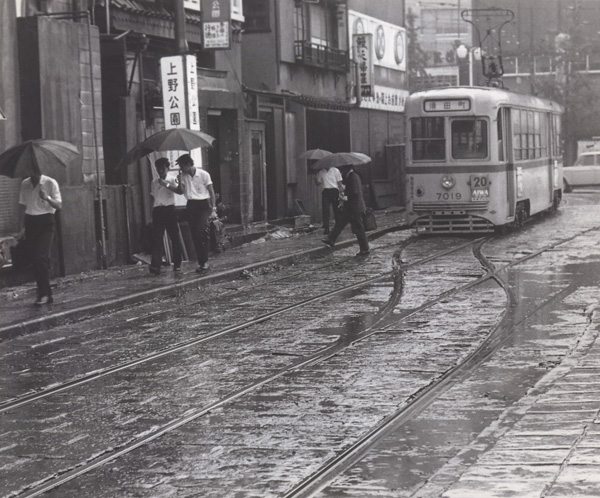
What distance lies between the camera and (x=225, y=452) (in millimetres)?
7645

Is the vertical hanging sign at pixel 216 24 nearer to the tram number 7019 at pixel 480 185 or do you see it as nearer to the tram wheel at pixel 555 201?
the tram number 7019 at pixel 480 185

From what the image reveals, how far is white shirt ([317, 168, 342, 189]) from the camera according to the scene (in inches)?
1103

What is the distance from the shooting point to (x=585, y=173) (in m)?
50.4

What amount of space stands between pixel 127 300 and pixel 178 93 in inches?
273

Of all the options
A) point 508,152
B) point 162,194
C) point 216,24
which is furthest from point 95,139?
point 508,152

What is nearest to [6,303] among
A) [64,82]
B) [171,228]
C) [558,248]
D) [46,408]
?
[171,228]

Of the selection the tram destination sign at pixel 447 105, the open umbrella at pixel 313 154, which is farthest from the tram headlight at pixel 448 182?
the open umbrella at pixel 313 154

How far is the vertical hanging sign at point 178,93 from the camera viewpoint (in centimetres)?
2195

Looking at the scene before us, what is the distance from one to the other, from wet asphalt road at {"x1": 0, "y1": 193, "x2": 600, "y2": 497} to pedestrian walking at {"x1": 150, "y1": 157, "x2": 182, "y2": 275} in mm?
1566

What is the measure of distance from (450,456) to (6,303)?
10.0m

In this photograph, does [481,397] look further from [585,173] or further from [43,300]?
[585,173]

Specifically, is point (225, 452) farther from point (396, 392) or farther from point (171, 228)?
point (171, 228)

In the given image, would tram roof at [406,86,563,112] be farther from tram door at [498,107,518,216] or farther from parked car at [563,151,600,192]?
parked car at [563,151,600,192]

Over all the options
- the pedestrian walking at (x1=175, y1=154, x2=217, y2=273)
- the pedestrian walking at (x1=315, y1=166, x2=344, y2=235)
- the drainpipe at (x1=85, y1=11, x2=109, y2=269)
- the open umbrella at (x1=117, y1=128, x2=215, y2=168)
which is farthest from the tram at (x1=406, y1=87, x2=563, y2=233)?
the drainpipe at (x1=85, y1=11, x2=109, y2=269)
